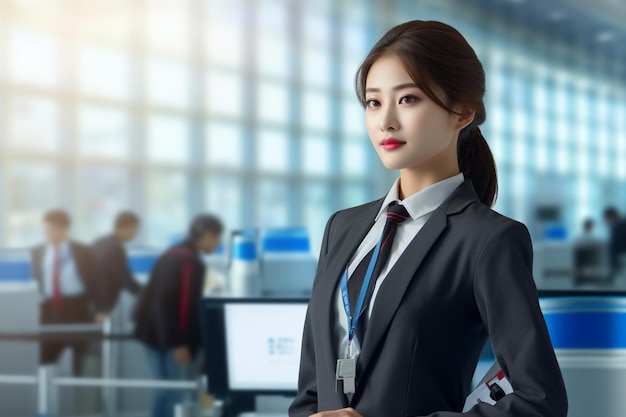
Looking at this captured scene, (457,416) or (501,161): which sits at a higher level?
(501,161)

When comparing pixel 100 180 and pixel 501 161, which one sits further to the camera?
pixel 501 161

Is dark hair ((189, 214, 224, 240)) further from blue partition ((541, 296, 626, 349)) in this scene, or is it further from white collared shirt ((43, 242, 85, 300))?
blue partition ((541, 296, 626, 349))

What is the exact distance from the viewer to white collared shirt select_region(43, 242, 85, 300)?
5.53 meters

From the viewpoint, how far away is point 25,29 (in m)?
7.16

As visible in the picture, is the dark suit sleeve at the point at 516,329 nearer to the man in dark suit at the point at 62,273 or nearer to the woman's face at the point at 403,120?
the woman's face at the point at 403,120

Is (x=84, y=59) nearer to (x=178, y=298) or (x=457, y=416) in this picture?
(x=178, y=298)

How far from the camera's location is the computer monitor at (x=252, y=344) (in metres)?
2.00

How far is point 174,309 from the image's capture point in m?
4.45

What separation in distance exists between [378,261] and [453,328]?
127 millimetres

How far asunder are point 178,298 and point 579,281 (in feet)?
16.9

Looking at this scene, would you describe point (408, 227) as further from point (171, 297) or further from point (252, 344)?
point (171, 297)

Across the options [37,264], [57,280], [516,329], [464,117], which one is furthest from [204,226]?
[516,329]

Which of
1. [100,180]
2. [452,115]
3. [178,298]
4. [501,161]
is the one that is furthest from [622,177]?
[452,115]

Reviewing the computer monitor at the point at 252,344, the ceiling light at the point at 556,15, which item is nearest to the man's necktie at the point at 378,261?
the computer monitor at the point at 252,344
